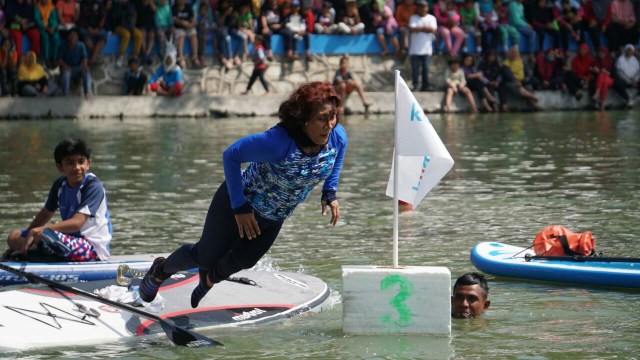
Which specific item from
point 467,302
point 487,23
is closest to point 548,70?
point 487,23

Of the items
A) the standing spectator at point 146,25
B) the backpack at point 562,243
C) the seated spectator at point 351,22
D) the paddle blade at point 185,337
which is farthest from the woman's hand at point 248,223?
the seated spectator at point 351,22

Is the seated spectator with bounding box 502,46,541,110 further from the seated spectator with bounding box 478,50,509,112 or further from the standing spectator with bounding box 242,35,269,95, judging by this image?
the standing spectator with bounding box 242,35,269,95

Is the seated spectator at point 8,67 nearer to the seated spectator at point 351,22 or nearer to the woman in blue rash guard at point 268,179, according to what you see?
the seated spectator at point 351,22

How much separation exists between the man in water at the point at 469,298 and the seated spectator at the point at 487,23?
1875 cm

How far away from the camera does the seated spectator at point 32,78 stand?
24008 mm

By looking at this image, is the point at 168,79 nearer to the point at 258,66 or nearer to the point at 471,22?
the point at 258,66

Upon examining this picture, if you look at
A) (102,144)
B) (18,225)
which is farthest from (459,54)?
(18,225)

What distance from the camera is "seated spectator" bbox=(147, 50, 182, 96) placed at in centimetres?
2472

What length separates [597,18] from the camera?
1077 inches

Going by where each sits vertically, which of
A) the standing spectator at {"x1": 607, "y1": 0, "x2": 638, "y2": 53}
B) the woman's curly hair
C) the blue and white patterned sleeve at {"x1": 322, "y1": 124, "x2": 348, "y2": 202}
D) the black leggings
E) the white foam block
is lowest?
the standing spectator at {"x1": 607, "y1": 0, "x2": 638, "y2": 53}

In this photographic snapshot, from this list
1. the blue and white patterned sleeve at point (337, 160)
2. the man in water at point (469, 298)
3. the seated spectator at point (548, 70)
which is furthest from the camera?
the seated spectator at point (548, 70)

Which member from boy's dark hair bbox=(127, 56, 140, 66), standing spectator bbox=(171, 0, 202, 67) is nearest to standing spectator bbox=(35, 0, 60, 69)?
boy's dark hair bbox=(127, 56, 140, 66)

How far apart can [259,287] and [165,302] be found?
0.78 meters

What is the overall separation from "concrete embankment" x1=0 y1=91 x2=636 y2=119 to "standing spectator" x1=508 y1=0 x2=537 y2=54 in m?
2.18
